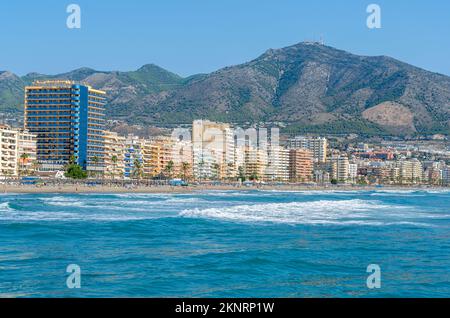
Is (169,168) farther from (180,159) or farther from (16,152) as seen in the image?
(16,152)

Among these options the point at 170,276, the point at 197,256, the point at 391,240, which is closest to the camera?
the point at 170,276

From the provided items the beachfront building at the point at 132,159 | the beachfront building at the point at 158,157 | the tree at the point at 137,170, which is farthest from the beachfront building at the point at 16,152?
the beachfront building at the point at 158,157

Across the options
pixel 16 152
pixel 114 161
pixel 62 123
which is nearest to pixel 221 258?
pixel 16 152

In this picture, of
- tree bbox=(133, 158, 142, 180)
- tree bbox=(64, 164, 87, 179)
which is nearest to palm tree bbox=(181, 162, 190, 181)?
tree bbox=(133, 158, 142, 180)

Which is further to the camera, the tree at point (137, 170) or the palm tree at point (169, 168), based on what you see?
the palm tree at point (169, 168)

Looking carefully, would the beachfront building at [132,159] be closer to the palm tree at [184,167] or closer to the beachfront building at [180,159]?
the palm tree at [184,167]
